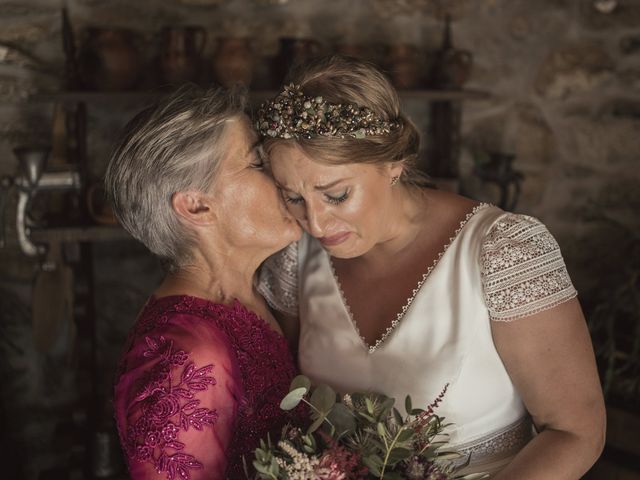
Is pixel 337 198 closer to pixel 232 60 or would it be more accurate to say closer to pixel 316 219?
pixel 316 219

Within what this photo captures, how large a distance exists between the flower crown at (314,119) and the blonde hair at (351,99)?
0.01 meters

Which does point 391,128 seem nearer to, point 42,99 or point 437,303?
point 437,303

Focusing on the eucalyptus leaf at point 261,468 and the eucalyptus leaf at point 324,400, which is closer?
the eucalyptus leaf at point 261,468

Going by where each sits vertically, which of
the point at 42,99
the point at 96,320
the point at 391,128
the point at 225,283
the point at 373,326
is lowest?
the point at 96,320

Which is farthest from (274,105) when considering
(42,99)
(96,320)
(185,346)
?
(96,320)

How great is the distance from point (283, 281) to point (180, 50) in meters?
1.03

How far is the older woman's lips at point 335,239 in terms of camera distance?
6.01 feet

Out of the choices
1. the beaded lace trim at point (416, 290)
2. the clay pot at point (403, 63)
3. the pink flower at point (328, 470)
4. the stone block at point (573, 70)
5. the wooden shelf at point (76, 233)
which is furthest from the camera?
the stone block at point (573, 70)

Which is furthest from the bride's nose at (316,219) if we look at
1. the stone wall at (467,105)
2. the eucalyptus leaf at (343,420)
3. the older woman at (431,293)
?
the stone wall at (467,105)

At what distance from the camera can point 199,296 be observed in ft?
5.87

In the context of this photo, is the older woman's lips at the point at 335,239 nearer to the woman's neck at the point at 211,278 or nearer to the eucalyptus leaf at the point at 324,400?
the woman's neck at the point at 211,278

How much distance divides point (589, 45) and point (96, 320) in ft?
8.15

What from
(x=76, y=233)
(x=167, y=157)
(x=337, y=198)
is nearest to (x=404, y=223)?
(x=337, y=198)

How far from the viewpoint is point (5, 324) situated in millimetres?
2938
